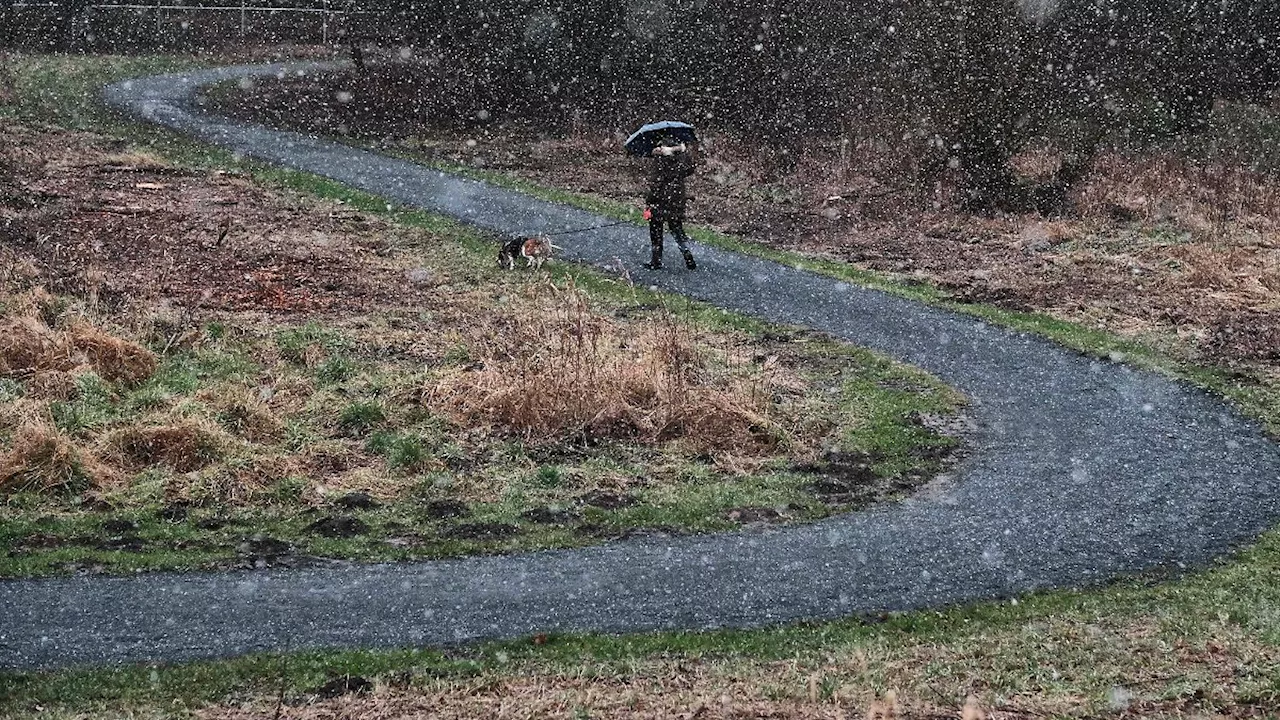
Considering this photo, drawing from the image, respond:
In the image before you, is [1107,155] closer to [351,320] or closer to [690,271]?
[690,271]

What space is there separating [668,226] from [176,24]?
2674 cm

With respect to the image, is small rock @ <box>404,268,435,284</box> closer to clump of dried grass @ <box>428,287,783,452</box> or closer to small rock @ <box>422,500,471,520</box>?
clump of dried grass @ <box>428,287,783,452</box>

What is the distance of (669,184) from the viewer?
1430 centimetres

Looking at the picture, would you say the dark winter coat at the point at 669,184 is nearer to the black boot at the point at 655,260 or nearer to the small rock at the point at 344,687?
the black boot at the point at 655,260

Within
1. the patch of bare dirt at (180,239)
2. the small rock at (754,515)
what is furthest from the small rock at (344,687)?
the patch of bare dirt at (180,239)

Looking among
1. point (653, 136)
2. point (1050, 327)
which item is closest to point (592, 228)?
point (653, 136)

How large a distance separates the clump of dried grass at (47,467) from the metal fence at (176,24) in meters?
21.8

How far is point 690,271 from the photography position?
1538 cm

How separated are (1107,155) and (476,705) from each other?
18.8m

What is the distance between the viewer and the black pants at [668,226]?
1463 centimetres

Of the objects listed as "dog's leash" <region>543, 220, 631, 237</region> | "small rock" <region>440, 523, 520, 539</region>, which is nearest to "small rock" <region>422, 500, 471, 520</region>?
"small rock" <region>440, 523, 520, 539</region>

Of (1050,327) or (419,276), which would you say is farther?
(419,276)

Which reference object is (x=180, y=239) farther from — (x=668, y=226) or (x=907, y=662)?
(x=907, y=662)

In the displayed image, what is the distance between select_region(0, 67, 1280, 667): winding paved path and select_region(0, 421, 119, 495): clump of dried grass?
158 centimetres
